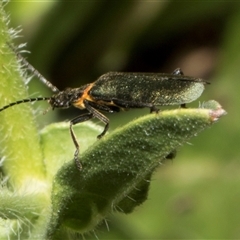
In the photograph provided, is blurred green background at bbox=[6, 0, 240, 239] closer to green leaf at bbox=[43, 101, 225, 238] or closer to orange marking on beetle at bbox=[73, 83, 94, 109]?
orange marking on beetle at bbox=[73, 83, 94, 109]

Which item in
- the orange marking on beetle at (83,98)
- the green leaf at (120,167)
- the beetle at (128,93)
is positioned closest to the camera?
the green leaf at (120,167)

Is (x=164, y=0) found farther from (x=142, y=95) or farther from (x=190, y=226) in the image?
(x=142, y=95)

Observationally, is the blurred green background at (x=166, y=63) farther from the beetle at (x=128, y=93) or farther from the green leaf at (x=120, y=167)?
the green leaf at (x=120, y=167)

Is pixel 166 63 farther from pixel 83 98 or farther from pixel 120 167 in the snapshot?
pixel 120 167

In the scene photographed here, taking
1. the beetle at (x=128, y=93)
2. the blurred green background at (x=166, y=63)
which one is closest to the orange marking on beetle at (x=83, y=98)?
the beetle at (x=128, y=93)

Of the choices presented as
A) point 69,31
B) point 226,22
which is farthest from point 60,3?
point 226,22
